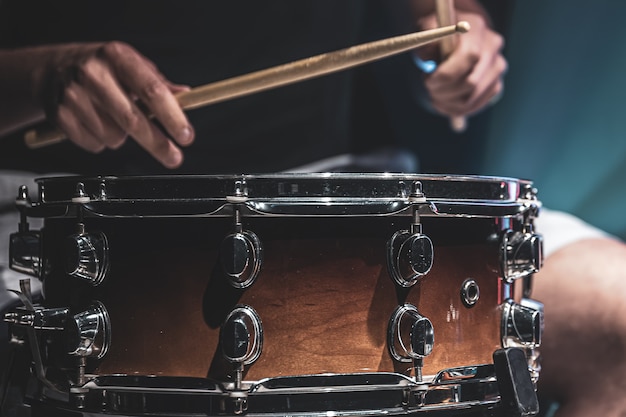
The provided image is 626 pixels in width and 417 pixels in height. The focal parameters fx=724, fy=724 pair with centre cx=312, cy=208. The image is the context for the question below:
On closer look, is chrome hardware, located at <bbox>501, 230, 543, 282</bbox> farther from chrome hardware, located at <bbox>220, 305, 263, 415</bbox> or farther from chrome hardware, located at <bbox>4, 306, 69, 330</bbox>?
chrome hardware, located at <bbox>4, 306, 69, 330</bbox>

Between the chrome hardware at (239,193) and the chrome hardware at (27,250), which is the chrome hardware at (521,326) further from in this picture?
the chrome hardware at (27,250)

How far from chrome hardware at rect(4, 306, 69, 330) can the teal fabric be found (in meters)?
1.11

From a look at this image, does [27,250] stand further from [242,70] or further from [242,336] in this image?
[242,70]

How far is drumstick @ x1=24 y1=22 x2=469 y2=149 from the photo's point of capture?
83cm

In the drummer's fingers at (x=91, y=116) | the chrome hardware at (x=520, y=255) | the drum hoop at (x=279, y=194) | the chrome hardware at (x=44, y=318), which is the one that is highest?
the drummer's fingers at (x=91, y=116)

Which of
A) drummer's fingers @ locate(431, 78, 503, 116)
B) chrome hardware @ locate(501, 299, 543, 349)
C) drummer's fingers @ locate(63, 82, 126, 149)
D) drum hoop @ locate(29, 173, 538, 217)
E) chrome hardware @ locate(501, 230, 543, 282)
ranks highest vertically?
drummer's fingers @ locate(431, 78, 503, 116)

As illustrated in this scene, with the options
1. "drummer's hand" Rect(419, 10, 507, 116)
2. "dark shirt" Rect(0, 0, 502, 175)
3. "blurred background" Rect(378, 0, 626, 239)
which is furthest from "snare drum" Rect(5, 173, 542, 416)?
"blurred background" Rect(378, 0, 626, 239)

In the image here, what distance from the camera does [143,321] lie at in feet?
2.43

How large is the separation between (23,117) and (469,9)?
0.83m

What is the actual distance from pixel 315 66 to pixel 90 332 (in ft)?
1.36

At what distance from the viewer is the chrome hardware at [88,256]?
2.39 ft

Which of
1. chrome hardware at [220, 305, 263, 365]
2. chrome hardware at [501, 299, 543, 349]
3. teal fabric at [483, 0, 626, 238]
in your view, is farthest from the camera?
teal fabric at [483, 0, 626, 238]

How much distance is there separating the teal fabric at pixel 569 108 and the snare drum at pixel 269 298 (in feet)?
2.75

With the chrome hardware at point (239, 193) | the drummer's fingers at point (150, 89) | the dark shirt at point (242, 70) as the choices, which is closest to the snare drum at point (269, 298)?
the chrome hardware at point (239, 193)
